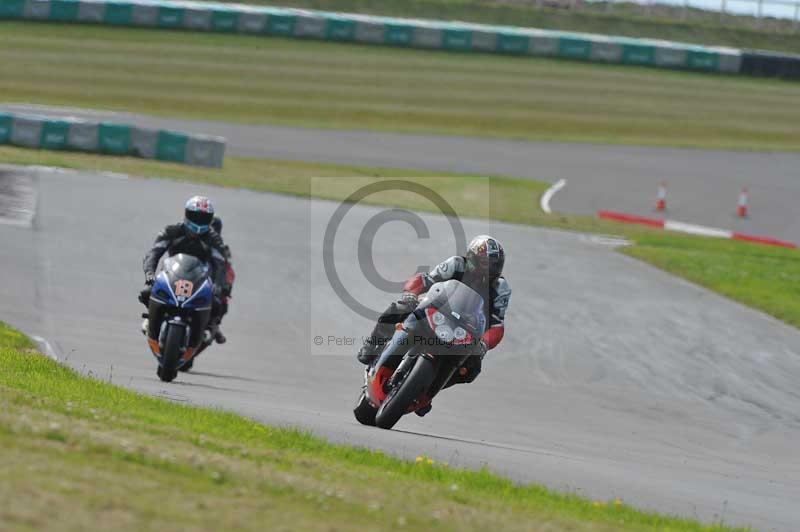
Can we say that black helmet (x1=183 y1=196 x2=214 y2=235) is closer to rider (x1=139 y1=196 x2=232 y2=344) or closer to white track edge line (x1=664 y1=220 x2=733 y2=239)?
rider (x1=139 y1=196 x2=232 y2=344)

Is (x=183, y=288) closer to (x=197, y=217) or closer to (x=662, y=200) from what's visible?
(x=197, y=217)

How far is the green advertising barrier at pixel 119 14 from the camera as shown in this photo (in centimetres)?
5066

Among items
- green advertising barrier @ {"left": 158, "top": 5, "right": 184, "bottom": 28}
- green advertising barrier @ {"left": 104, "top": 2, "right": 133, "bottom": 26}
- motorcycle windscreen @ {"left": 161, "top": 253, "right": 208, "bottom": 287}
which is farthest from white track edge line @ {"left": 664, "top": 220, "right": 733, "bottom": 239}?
green advertising barrier @ {"left": 104, "top": 2, "right": 133, "bottom": 26}

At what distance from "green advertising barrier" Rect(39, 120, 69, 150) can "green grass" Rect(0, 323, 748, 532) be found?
22868 millimetres

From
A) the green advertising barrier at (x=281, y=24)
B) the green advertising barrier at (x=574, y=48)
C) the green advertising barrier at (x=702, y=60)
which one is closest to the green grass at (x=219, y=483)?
the green advertising barrier at (x=281, y=24)

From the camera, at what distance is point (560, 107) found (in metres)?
47.2

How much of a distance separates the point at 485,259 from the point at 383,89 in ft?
125

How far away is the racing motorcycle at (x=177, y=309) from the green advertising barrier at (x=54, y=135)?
19.6 metres

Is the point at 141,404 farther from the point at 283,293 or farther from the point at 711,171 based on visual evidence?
the point at 711,171

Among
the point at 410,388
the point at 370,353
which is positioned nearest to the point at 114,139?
the point at 370,353

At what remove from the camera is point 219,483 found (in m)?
6.44

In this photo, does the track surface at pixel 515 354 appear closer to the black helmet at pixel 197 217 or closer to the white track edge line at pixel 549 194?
the black helmet at pixel 197 217

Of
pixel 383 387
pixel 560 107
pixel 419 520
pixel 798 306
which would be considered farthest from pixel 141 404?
pixel 560 107

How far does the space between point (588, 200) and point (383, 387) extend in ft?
77.3
